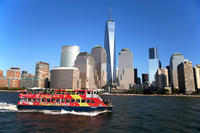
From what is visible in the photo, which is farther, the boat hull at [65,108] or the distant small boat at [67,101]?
the distant small boat at [67,101]

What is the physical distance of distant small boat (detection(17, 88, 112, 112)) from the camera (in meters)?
35.3

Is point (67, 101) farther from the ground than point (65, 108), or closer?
farther from the ground

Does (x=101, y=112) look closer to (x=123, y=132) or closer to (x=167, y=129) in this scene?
(x=123, y=132)

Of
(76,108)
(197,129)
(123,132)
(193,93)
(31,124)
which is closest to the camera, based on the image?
(123,132)

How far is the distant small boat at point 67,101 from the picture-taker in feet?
116

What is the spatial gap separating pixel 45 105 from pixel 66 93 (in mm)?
6007

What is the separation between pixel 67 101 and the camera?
3753cm

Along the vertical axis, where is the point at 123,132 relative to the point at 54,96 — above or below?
below

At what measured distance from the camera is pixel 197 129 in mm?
24438

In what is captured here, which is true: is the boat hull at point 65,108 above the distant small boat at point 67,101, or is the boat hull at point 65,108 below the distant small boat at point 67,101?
below

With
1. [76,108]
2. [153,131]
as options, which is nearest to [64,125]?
[76,108]

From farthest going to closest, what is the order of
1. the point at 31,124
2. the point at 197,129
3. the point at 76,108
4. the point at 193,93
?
the point at 193,93 < the point at 76,108 < the point at 31,124 < the point at 197,129

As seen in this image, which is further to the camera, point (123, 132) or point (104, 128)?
point (104, 128)

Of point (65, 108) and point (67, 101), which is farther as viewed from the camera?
point (67, 101)
